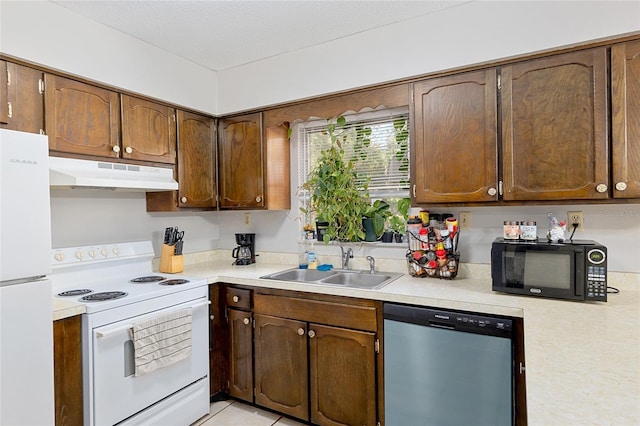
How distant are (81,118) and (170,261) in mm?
1091

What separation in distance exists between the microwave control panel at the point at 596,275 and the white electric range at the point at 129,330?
2.09 m

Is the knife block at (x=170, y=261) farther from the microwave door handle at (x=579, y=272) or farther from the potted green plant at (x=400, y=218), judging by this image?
the microwave door handle at (x=579, y=272)

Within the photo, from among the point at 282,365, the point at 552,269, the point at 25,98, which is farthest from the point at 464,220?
the point at 25,98

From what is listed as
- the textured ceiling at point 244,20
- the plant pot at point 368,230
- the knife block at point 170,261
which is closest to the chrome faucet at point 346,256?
the plant pot at point 368,230

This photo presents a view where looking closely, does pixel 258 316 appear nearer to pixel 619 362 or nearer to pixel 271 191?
pixel 271 191

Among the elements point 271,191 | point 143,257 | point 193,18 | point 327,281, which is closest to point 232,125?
point 271,191

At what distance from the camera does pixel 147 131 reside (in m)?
2.51

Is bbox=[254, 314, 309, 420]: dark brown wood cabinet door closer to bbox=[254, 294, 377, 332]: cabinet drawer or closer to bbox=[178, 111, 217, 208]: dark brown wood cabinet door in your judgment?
bbox=[254, 294, 377, 332]: cabinet drawer

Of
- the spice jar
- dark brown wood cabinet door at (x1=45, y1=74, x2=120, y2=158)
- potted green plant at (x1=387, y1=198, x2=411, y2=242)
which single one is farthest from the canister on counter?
dark brown wood cabinet door at (x1=45, y1=74, x2=120, y2=158)

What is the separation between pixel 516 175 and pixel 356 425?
1626mm

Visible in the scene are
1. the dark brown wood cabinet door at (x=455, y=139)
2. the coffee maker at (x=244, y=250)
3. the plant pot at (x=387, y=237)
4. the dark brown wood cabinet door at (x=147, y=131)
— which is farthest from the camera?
the coffee maker at (x=244, y=250)

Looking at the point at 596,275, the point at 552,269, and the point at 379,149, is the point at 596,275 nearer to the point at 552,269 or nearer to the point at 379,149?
the point at 552,269

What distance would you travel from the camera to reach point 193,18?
2.17 meters

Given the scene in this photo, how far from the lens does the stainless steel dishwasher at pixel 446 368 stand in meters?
1.66
